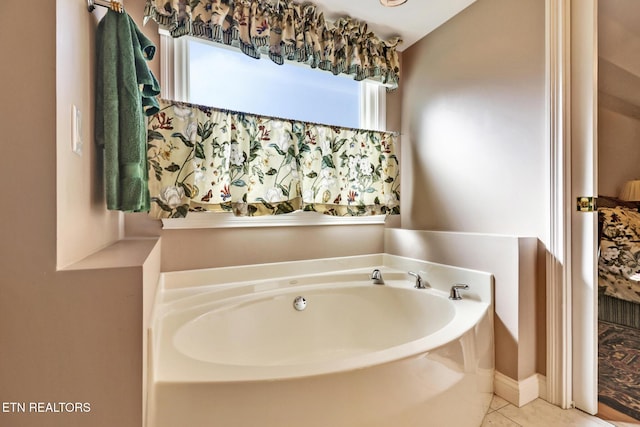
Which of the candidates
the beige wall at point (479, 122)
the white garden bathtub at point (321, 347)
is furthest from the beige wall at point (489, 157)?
the white garden bathtub at point (321, 347)

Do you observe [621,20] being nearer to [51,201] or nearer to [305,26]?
[305,26]

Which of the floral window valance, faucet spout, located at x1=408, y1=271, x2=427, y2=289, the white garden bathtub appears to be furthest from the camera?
faucet spout, located at x1=408, y1=271, x2=427, y2=289

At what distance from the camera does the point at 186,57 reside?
166 cm

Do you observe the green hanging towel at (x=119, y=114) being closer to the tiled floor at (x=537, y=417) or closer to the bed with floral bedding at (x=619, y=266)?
the tiled floor at (x=537, y=417)

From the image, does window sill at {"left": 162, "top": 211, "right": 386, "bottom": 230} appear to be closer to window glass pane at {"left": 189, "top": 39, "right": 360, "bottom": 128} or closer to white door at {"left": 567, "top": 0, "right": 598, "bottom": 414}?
window glass pane at {"left": 189, "top": 39, "right": 360, "bottom": 128}

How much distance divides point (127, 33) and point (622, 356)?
8.30ft

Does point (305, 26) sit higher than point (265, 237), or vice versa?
point (305, 26)

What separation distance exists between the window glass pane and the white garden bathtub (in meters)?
1.04

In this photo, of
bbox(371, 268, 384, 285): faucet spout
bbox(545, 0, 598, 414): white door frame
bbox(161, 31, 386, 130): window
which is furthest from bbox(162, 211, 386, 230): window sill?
bbox(545, 0, 598, 414): white door frame

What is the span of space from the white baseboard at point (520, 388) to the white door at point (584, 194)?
0.43 feet

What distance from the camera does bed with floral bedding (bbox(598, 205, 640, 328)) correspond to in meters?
1.34

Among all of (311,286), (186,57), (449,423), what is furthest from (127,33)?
(449,423)

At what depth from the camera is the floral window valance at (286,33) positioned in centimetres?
152

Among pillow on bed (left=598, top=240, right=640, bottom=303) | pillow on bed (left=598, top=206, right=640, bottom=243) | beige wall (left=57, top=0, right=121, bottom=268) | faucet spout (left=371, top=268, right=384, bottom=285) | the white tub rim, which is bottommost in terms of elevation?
the white tub rim
